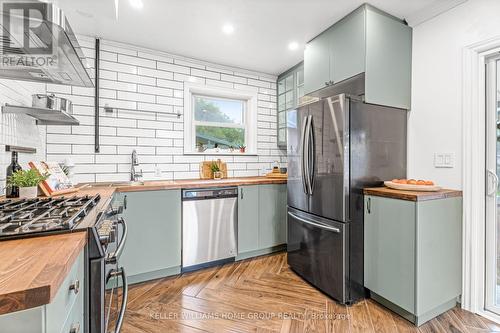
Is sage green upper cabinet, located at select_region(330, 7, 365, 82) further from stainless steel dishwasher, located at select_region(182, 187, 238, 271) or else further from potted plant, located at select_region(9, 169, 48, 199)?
potted plant, located at select_region(9, 169, 48, 199)

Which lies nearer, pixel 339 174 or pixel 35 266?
pixel 35 266

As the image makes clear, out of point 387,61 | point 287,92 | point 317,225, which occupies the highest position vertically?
point 287,92

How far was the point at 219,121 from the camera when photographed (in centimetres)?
329

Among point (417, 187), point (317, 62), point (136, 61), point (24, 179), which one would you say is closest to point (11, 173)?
point (24, 179)

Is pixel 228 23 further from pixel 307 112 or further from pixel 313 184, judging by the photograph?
pixel 313 184

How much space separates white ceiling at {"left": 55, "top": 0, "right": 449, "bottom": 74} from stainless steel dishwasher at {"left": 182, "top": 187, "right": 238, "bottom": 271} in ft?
5.16

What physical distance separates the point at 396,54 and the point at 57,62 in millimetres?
2514

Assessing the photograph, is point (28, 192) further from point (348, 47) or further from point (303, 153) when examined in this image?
point (348, 47)

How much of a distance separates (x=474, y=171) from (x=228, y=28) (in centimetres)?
238

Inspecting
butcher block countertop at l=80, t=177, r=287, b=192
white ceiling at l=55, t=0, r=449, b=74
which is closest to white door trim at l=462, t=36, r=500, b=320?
white ceiling at l=55, t=0, r=449, b=74

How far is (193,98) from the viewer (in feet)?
10.2

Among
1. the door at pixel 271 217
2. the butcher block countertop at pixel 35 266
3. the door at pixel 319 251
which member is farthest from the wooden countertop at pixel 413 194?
the butcher block countertop at pixel 35 266

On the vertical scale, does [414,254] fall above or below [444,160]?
below

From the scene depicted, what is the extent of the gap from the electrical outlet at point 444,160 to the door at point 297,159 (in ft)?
3.56
